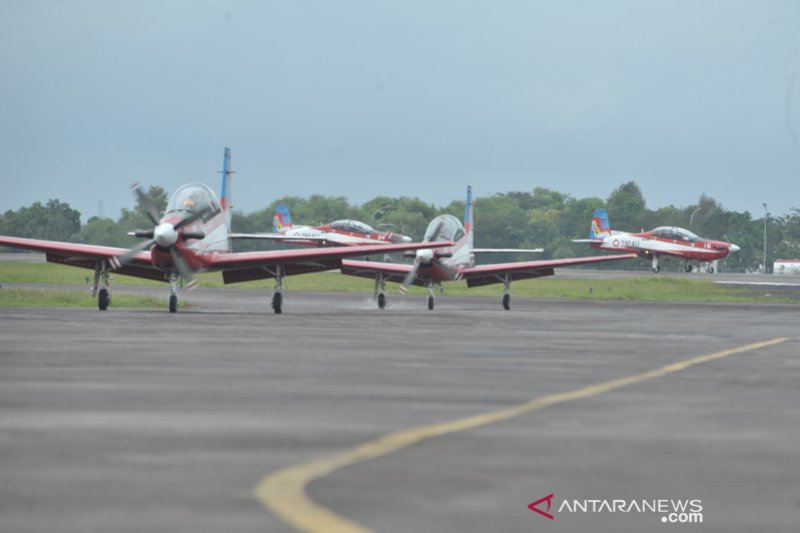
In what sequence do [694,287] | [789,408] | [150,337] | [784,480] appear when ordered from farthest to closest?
[694,287], [150,337], [789,408], [784,480]

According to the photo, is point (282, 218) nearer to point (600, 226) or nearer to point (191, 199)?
point (600, 226)

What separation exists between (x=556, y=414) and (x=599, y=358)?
7225mm

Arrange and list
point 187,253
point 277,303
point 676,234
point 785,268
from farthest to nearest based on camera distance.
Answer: point 785,268
point 676,234
point 277,303
point 187,253

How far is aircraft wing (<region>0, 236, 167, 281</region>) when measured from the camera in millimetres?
33469

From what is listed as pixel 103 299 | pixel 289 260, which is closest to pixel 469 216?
pixel 289 260

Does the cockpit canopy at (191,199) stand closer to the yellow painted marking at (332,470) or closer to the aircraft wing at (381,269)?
the aircraft wing at (381,269)

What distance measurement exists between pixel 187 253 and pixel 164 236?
1.74 metres

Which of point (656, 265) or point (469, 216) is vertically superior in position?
A: point (469, 216)

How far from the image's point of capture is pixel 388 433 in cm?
876

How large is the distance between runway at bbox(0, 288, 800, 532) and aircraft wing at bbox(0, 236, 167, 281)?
14.7 m

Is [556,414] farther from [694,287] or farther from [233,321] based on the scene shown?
[694,287]

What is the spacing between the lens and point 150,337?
2023 cm

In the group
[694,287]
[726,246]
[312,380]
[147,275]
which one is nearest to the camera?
[312,380]

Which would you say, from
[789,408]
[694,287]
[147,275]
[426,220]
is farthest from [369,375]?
[426,220]
